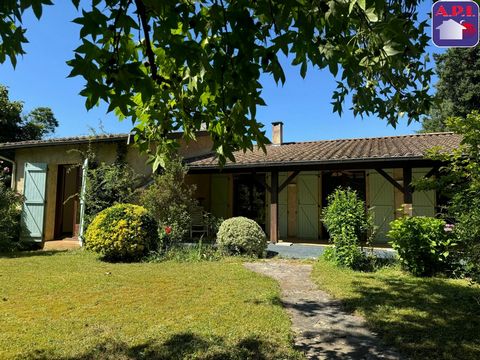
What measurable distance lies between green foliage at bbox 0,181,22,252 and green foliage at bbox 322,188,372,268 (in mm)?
9265

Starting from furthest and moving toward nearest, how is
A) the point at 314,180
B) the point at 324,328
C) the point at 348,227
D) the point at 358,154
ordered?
1. the point at 314,180
2. the point at 358,154
3. the point at 348,227
4. the point at 324,328

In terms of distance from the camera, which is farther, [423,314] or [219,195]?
[219,195]

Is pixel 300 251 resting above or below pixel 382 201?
below

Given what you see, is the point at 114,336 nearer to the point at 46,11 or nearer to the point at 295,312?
the point at 295,312

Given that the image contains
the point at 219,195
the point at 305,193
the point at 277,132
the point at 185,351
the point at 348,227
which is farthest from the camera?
the point at 277,132

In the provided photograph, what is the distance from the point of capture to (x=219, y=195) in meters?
15.1

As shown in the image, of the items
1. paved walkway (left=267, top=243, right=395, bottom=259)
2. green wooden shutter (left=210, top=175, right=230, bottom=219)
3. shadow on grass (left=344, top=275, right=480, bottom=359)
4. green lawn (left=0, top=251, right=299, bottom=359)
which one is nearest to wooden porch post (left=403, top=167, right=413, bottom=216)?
→ paved walkway (left=267, top=243, right=395, bottom=259)

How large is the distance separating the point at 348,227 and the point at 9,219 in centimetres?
970

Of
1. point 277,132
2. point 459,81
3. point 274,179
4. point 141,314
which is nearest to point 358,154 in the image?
point 274,179

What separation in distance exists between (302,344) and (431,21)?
3572mm

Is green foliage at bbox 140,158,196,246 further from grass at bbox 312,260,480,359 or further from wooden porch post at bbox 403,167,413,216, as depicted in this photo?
wooden porch post at bbox 403,167,413,216

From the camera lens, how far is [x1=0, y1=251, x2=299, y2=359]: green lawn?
153 inches

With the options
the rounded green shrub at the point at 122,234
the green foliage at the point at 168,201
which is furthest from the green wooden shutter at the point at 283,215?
the rounded green shrub at the point at 122,234

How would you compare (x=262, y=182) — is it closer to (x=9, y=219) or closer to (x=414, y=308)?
(x=9, y=219)
